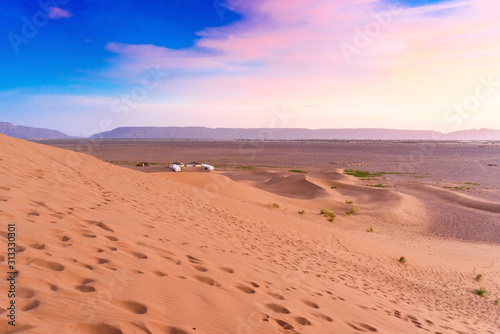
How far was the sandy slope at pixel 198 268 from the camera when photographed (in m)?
3.14

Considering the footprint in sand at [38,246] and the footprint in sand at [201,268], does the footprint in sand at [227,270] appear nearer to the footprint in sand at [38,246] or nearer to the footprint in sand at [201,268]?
the footprint in sand at [201,268]

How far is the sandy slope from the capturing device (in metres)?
3.14

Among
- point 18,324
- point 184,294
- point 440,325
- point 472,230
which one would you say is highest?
point 18,324

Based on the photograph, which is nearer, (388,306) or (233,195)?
(388,306)

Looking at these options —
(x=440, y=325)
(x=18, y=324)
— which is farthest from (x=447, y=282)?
(x=18, y=324)

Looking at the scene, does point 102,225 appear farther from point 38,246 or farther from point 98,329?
point 98,329

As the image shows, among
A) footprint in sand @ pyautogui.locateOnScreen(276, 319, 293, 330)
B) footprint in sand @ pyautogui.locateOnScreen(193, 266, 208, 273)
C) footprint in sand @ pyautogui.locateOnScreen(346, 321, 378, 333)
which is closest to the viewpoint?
footprint in sand @ pyautogui.locateOnScreen(276, 319, 293, 330)

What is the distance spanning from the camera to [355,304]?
4.99 metres

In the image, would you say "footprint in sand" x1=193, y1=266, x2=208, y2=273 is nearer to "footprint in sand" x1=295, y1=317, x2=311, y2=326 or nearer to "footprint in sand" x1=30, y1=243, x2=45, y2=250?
"footprint in sand" x1=295, y1=317, x2=311, y2=326

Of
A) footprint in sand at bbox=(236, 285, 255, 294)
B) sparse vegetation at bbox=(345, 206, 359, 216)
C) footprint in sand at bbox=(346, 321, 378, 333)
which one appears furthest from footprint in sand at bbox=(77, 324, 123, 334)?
sparse vegetation at bbox=(345, 206, 359, 216)

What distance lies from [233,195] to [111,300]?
14572 millimetres

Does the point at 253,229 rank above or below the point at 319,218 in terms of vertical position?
above

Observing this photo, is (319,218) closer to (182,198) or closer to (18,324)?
(182,198)

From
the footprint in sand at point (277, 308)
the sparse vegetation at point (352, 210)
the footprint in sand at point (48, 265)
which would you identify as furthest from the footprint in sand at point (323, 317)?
the sparse vegetation at point (352, 210)
